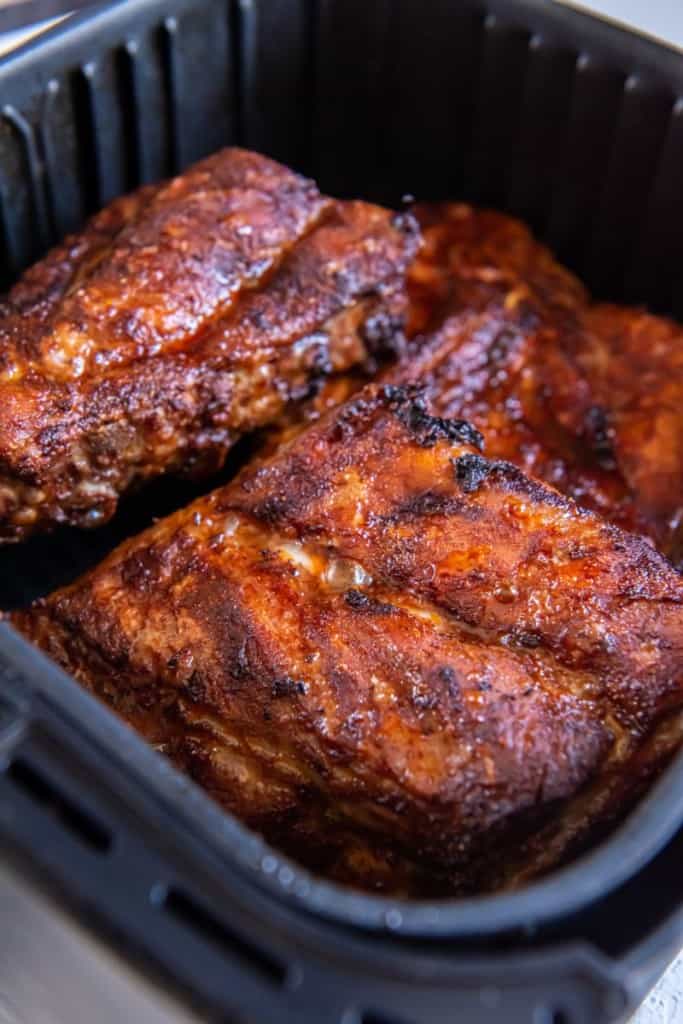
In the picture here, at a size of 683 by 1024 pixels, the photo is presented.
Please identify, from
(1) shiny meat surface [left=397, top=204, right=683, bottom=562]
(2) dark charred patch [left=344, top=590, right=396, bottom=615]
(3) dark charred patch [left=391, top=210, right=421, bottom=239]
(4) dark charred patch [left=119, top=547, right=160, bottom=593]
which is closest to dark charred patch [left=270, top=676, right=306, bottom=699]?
(2) dark charred patch [left=344, top=590, right=396, bottom=615]

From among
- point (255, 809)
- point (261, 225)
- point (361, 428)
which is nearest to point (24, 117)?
point (261, 225)

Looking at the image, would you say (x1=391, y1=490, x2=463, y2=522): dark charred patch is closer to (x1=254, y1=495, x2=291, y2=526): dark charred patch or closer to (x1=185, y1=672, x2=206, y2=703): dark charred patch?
(x1=254, y1=495, x2=291, y2=526): dark charred patch

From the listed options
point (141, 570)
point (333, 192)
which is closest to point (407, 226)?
point (333, 192)

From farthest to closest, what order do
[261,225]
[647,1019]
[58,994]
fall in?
1. [261,225]
2. [647,1019]
3. [58,994]

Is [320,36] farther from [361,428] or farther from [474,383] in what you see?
[361,428]

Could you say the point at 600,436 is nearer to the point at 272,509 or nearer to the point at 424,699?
the point at 272,509

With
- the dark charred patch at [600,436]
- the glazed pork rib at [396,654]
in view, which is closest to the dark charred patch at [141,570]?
the glazed pork rib at [396,654]
